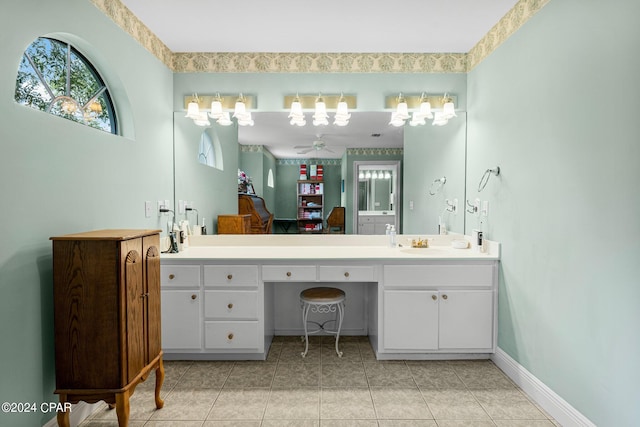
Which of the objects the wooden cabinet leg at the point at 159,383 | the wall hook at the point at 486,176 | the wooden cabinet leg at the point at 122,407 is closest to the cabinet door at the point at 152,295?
the wooden cabinet leg at the point at 159,383

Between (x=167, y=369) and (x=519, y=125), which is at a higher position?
Result: (x=519, y=125)

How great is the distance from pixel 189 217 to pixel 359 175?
154 cm

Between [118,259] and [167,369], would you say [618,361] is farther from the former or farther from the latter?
[167,369]

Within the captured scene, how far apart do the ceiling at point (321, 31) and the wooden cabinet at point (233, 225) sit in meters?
0.67

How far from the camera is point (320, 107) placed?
2.79 meters

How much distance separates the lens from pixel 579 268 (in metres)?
1.67

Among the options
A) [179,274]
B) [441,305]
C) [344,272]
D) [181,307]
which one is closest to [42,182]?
[179,274]

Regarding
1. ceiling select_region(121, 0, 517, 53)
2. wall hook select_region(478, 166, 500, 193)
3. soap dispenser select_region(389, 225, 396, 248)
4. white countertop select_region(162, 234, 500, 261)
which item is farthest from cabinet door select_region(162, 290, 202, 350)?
wall hook select_region(478, 166, 500, 193)

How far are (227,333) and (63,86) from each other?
1.84m

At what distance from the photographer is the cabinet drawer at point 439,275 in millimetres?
2406

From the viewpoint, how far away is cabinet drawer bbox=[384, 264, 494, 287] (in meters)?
2.41

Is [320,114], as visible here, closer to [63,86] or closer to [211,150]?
[211,150]

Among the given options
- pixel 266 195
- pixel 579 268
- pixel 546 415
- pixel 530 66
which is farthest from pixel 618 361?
pixel 266 195

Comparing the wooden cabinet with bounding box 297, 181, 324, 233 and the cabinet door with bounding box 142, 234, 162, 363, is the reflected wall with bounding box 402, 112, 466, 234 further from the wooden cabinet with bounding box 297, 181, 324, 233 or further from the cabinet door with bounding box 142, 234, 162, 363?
the cabinet door with bounding box 142, 234, 162, 363
